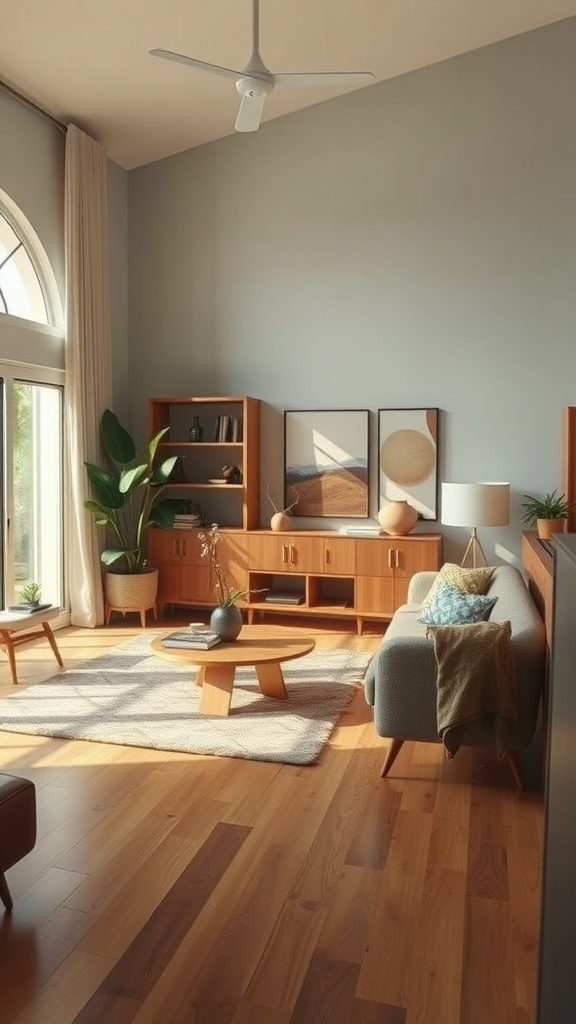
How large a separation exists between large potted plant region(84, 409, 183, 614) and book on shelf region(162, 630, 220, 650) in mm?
1963

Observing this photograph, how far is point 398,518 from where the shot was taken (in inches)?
240

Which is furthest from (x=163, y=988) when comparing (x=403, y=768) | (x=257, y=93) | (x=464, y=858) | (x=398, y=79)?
(x=398, y=79)

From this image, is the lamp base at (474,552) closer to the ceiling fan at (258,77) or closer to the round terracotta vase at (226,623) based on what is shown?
the round terracotta vase at (226,623)

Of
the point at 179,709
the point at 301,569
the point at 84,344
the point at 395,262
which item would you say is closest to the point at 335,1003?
the point at 179,709

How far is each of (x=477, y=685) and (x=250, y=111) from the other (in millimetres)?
3029

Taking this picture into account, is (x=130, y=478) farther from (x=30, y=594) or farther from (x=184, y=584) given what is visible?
(x=30, y=594)

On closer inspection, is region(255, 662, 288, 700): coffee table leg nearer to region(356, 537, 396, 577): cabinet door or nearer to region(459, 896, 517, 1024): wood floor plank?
region(356, 537, 396, 577): cabinet door

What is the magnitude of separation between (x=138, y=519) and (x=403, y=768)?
400cm

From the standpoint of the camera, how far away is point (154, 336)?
7.01m

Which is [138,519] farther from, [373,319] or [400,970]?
[400,970]

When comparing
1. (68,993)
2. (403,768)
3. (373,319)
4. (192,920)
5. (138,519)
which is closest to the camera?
(68,993)

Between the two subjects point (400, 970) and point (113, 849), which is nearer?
point (400, 970)

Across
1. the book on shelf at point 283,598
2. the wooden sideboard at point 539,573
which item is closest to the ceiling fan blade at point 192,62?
the wooden sideboard at point 539,573

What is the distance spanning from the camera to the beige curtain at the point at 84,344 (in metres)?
6.06
